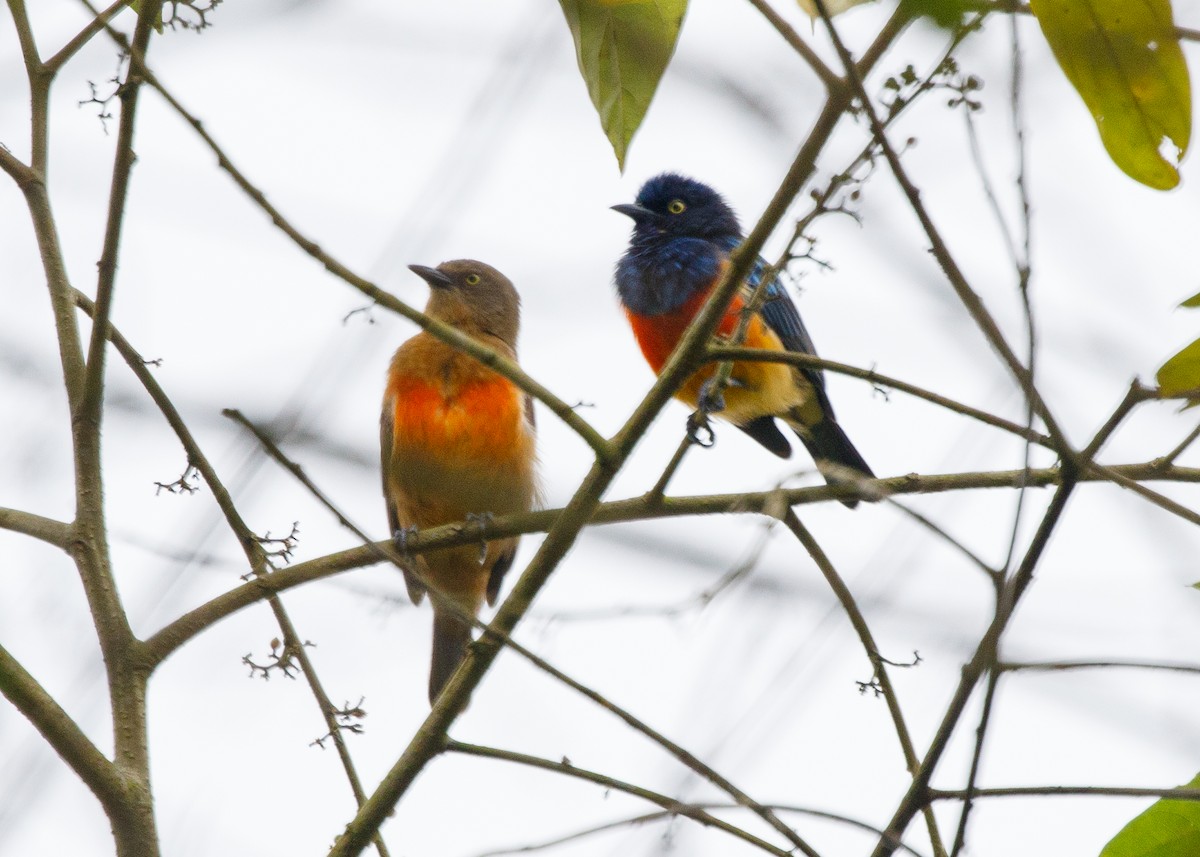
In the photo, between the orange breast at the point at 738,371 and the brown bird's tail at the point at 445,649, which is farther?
the brown bird's tail at the point at 445,649

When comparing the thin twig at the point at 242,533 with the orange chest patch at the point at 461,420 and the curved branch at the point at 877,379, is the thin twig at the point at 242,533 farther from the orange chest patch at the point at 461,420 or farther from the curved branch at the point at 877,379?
the orange chest patch at the point at 461,420

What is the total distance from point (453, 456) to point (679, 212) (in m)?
2.14

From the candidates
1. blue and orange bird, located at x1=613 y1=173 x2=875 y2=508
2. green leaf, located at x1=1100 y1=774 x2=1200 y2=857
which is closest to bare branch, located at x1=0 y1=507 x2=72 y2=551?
green leaf, located at x1=1100 y1=774 x2=1200 y2=857

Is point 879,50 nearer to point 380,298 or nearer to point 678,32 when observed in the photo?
point 678,32

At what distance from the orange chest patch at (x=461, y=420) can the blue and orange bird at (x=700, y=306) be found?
0.86 metres

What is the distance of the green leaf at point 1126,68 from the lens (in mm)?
1676

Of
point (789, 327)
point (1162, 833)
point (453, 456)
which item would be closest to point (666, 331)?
point (789, 327)

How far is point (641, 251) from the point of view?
6812mm

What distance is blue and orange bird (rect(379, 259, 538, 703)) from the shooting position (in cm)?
574

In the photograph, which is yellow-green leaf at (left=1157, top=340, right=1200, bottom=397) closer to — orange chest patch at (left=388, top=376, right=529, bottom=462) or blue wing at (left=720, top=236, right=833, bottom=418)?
orange chest patch at (left=388, top=376, right=529, bottom=462)

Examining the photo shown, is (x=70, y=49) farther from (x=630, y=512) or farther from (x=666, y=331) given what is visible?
(x=666, y=331)

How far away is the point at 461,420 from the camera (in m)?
5.80

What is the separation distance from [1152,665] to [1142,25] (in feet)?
2.85

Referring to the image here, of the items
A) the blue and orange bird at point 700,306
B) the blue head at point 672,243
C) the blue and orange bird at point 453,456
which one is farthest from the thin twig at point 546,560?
the blue head at point 672,243
